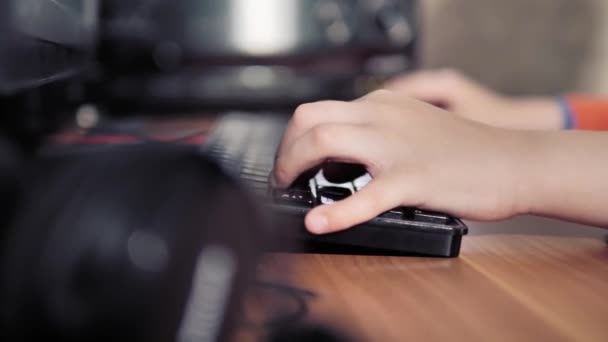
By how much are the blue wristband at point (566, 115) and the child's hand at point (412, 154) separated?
1.65 ft

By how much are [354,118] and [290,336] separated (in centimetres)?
21

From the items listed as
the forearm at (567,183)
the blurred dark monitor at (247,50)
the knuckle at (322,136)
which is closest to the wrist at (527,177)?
the forearm at (567,183)

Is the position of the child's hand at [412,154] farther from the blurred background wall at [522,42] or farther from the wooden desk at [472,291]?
the blurred background wall at [522,42]

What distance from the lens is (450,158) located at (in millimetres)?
444

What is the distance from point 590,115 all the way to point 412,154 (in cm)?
58

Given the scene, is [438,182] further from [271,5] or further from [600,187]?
[271,5]

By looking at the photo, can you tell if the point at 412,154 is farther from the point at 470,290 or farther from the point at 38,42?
the point at 38,42

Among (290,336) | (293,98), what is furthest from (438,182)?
(293,98)

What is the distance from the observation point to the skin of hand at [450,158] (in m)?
0.42

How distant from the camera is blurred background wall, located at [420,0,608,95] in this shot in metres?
1.40

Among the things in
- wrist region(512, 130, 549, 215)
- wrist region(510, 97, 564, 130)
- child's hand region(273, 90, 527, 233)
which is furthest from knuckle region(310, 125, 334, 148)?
wrist region(510, 97, 564, 130)

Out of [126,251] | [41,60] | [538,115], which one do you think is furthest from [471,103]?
[126,251]

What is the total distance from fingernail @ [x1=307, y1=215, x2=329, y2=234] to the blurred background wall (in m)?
1.08

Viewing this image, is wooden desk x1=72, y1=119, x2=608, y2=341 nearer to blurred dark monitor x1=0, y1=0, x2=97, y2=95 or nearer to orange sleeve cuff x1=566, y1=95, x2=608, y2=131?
blurred dark monitor x1=0, y1=0, x2=97, y2=95
